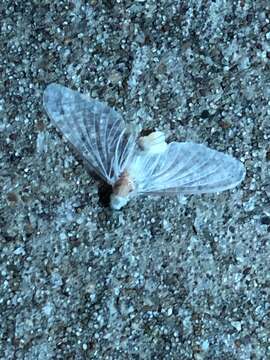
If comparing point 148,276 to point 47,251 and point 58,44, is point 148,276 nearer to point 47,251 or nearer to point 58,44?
point 47,251

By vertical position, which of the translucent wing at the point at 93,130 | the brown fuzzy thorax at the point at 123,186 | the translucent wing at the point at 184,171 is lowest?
the translucent wing at the point at 184,171

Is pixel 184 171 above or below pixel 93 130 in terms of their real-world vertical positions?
below

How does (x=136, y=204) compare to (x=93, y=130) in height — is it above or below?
below

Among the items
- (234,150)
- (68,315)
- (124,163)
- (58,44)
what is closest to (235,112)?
(234,150)

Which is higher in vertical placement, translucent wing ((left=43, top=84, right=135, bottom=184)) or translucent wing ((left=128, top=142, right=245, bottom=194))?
translucent wing ((left=43, top=84, right=135, bottom=184))
